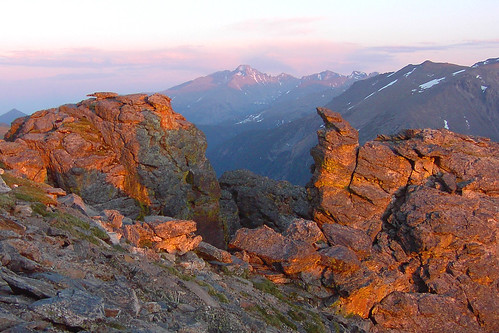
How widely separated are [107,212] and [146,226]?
10.2 ft

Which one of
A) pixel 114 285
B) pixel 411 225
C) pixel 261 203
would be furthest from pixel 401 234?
pixel 114 285

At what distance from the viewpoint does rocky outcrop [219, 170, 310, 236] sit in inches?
2221

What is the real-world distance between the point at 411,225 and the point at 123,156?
3225 cm

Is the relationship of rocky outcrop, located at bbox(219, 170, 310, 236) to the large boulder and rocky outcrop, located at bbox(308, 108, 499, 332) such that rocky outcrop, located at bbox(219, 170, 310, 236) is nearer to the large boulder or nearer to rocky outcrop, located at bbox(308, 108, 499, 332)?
rocky outcrop, located at bbox(308, 108, 499, 332)

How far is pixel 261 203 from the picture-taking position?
5847cm

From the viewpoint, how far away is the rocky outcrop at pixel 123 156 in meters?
46.5

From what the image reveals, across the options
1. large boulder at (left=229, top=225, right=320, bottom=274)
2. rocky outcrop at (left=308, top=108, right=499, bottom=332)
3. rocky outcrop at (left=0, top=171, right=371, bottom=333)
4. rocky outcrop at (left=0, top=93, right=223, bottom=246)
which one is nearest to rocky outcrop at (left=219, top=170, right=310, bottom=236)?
rocky outcrop at (left=0, top=93, right=223, bottom=246)

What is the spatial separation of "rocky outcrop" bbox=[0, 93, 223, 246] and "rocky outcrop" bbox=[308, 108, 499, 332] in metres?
15.0

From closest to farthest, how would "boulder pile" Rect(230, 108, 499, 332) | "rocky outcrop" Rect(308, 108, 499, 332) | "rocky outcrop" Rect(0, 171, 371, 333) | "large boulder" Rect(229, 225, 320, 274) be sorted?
"rocky outcrop" Rect(0, 171, 371, 333) < "large boulder" Rect(229, 225, 320, 274) < "boulder pile" Rect(230, 108, 499, 332) < "rocky outcrop" Rect(308, 108, 499, 332)

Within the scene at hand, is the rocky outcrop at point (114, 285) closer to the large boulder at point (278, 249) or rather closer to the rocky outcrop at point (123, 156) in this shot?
the large boulder at point (278, 249)

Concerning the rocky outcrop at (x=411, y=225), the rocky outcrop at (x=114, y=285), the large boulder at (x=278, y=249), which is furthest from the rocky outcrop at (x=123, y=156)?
the large boulder at (x=278, y=249)

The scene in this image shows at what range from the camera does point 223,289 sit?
25328mm

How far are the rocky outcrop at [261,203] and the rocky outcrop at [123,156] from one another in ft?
13.1

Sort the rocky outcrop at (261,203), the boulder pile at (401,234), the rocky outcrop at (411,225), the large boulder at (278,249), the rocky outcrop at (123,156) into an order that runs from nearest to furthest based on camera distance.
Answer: the large boulder at (278,249)
the boulder pile at (401,234)
the rocky outcrop at (411,225)
the rocky outcrop at (123,156)
the rocky outcrop at (261,203)
